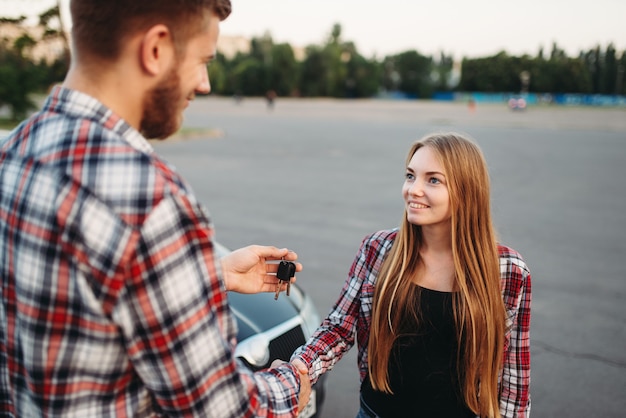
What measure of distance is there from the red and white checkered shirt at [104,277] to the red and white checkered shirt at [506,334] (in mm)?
833

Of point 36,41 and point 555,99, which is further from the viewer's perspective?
point 555,99

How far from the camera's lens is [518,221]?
7.94 m

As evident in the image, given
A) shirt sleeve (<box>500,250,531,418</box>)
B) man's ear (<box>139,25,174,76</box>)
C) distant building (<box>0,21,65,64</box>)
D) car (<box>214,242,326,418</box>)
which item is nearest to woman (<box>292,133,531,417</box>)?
shirt sleeve (<box>500,250,531,418</box>)

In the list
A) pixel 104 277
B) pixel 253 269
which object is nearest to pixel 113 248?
pixel 104 277

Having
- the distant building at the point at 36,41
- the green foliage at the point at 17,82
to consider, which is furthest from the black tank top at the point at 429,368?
the green foliage at the point at 17,82

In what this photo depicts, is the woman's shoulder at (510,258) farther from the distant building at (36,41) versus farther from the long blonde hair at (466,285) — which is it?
the distant building at (36,41)

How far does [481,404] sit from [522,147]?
685 inches

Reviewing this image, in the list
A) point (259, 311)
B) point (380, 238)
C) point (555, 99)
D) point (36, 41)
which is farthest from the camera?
point (555, 99)

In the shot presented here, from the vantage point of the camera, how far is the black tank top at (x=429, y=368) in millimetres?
1906

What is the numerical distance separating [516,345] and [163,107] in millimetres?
1510

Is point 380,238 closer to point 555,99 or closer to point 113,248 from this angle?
point 113,248

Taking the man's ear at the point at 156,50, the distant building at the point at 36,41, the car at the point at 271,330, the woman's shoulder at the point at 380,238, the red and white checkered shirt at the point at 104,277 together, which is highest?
the distant building at the point at 36,41

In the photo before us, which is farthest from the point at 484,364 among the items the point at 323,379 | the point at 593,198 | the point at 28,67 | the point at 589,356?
the point at 28,67

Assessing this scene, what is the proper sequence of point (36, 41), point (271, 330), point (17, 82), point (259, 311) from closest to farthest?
point (271, 330), point (259, 311), point (36, 41), point (17, 82)
